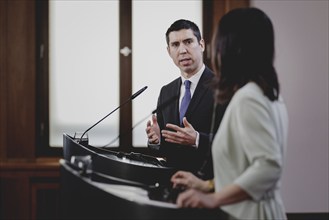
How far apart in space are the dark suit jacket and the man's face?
2.8 inches

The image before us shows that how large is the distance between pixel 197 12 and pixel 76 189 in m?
2.48

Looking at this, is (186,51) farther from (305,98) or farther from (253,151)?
(305,98)

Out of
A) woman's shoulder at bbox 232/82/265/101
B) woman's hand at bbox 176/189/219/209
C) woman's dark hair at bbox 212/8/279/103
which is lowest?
woman's hand at bbox 176/189/219/209

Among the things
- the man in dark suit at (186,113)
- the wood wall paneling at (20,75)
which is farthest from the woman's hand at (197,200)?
the wood wall paneling at (20,75)

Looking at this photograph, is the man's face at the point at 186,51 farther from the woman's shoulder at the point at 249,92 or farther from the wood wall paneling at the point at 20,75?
the wood wall paneling at the point at 20,75

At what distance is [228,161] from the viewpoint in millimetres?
1158

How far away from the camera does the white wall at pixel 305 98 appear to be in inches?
138

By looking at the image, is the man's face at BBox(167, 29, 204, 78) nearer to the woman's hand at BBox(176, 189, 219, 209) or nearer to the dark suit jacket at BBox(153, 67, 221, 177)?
the dark suit jacket at BBox(153, 67, 221, 177)

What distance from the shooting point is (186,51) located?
221 cm

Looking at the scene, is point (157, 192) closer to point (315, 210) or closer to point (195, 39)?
point (195, 39)

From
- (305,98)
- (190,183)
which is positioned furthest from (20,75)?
(190,183)

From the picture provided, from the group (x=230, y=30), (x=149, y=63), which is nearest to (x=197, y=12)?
(x=149, y=63)

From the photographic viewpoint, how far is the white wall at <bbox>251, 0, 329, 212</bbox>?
3.52 metres

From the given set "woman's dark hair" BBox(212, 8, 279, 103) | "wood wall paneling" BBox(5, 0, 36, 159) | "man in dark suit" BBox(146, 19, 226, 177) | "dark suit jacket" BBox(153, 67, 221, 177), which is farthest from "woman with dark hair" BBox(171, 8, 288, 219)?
"wood wall paneling" BBox(5, 0, 36, 159)
